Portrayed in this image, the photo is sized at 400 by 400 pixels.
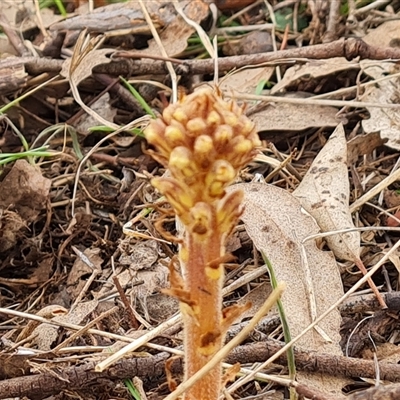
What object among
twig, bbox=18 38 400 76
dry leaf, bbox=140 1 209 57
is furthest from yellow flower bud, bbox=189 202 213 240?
dry leaf, bbox=140 1 209 57

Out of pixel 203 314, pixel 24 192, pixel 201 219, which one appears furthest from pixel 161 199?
pixel 201 219

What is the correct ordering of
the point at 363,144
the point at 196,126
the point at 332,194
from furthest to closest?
the point at 363,144 → the point at 332,194 → the point at 196,126

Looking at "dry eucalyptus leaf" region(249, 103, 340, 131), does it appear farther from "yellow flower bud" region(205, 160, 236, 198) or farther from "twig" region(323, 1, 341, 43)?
"yellow flower bud" region(205, 160, 236, 198)

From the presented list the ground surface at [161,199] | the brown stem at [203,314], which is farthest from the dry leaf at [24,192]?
the brown stem at [203,314]

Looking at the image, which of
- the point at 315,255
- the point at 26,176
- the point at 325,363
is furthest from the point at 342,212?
the point at 26,176

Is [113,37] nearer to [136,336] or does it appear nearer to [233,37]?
[233,37]

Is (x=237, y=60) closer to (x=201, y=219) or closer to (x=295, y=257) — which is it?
(x=295, y=257)

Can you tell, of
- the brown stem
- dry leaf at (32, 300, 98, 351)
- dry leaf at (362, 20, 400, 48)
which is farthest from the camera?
dry leaf at (362, 20, 400, 48)
